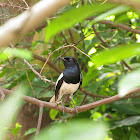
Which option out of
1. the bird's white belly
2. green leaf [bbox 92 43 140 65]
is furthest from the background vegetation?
the bird's white belly

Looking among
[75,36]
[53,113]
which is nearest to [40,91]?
[53,113]

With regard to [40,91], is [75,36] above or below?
above

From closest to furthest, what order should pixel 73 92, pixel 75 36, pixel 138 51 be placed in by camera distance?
pixel 138 51, pixel 73 92, pixel 75 36

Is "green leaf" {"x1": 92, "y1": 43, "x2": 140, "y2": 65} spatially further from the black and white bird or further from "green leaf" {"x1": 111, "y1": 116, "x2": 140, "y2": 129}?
"green leaf" {"x1": 111, "y1": 116, "x2": 140, "y2": 129}

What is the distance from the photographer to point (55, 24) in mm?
332

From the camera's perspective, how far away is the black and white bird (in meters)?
2.50

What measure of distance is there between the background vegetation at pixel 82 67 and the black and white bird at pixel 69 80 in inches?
3.2

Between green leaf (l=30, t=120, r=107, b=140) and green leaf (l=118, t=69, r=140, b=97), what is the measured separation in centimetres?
5

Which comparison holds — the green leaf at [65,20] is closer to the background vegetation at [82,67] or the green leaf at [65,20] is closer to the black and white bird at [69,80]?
the background vegetation at [82,67]

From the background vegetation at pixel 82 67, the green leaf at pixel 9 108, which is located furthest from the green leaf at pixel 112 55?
the green leaf at pixel 9 108

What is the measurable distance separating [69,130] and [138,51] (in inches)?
6.7

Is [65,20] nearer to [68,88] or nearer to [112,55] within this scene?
[112,55]

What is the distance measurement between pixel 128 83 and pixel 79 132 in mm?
91

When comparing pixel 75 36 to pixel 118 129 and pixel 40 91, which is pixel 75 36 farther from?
pixel 118 129
